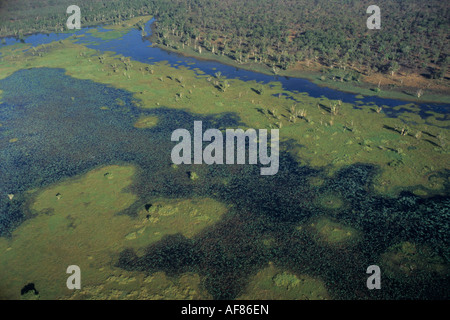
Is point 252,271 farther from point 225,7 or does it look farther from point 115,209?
point 225,7

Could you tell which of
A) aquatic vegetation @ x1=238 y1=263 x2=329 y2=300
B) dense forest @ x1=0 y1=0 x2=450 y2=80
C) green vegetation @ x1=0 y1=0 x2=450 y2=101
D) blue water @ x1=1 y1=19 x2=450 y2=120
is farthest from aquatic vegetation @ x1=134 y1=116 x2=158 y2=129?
dense forest @ x1=0 y1=0 x2=450 y2=80

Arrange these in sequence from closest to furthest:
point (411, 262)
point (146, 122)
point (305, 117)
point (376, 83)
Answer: point (411, 262), point (146, 122), point (305, 117), point (376, 83)

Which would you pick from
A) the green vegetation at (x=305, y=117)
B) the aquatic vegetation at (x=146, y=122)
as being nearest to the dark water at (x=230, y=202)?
the aquatic vegetation at (x=146, y=122)

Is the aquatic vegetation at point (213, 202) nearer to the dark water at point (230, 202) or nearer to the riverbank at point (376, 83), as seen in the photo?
the dark water at point (230, 202)

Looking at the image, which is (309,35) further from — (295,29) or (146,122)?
(146,122)

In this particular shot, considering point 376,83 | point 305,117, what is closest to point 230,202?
point 305,117

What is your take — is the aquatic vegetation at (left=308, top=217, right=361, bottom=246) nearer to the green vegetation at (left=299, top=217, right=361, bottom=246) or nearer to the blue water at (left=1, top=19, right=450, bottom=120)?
the green vegetation at (left=299, top=217, right=361, bottom=246)
